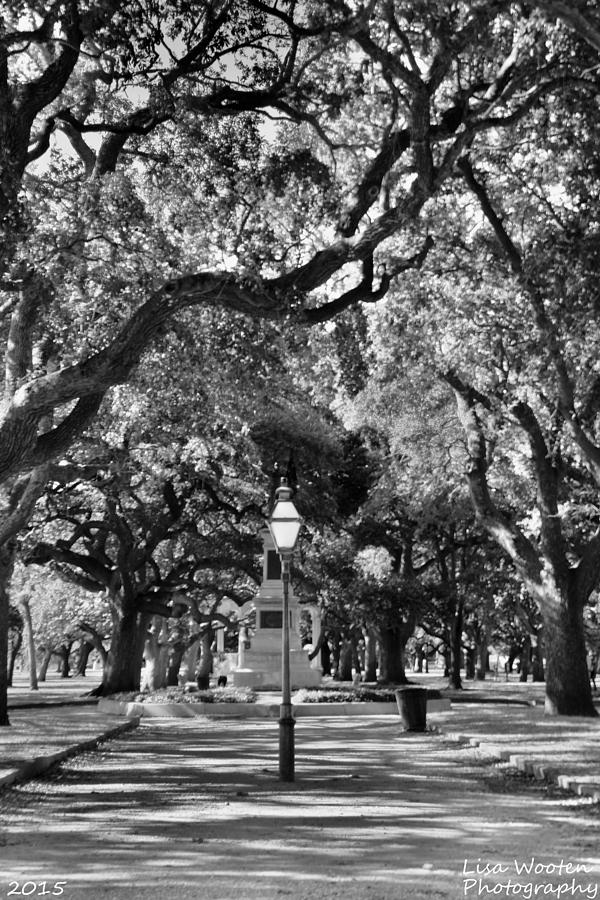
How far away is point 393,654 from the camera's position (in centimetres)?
4538

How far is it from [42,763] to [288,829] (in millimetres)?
5775

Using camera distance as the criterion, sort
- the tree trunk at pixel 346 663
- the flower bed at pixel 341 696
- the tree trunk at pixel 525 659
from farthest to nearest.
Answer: the tree trunk at pixel 525 659 → the tree trunk at pixel 346 663 → the flower bed at pixel 341 696

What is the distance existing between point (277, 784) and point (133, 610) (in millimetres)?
21940

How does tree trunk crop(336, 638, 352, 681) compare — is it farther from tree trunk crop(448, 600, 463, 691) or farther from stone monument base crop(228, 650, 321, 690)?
stone monument base crop(228, 650, 321, 690)

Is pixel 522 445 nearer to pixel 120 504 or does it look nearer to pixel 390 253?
pixel 390 253

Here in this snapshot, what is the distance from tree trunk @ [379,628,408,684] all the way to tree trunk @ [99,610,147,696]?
14111mm

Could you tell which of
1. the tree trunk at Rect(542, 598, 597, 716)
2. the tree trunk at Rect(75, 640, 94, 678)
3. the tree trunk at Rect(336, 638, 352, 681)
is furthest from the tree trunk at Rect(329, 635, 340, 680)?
the tree trunk at Rect(542, 598, 597, 716)

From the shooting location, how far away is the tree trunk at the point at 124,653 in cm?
3378

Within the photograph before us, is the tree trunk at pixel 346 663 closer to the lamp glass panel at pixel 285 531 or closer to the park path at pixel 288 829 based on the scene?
the park path at pixel 288 829

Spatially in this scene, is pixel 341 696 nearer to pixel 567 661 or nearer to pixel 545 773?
pixel 567 661

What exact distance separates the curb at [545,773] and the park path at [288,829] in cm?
18

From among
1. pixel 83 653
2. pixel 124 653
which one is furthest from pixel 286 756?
pixel 83 653

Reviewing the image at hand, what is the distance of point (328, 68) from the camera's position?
14.7 meters

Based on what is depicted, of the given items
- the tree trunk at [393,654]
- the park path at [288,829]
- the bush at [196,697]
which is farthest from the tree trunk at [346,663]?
the park path at [288,829]
